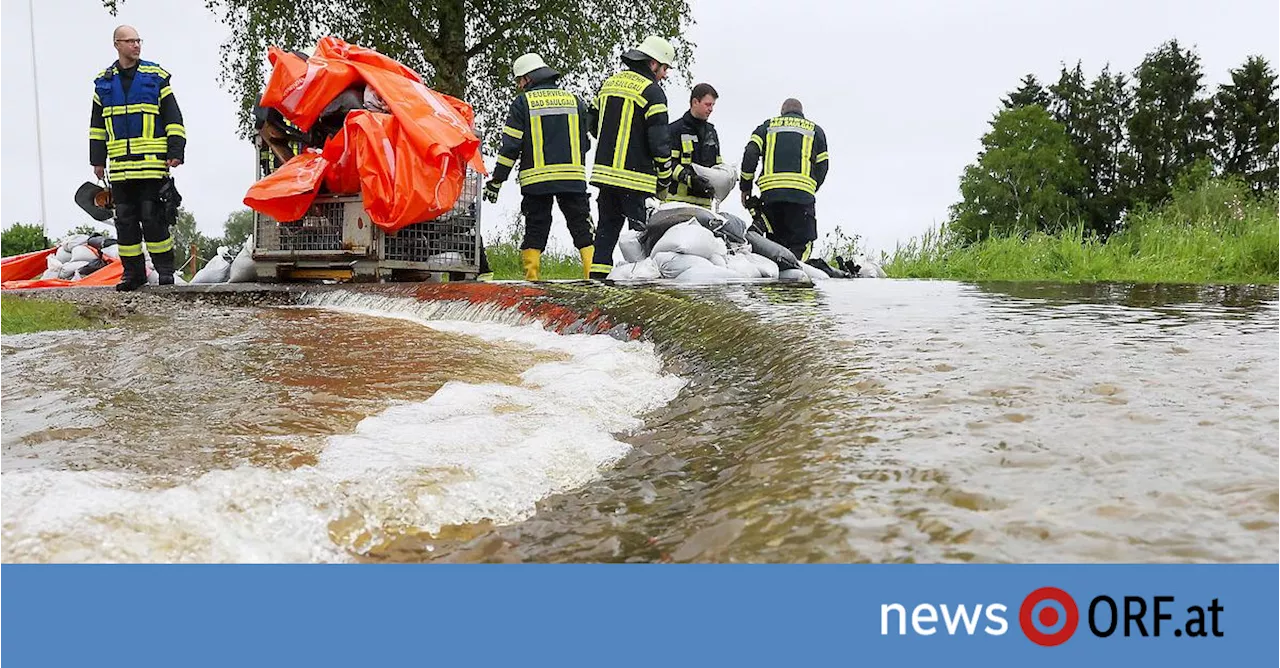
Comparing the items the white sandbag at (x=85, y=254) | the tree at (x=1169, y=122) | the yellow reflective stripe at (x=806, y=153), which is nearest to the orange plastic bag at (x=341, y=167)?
the yellow reflective stripe at (x=806, y=153)

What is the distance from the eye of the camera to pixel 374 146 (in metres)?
7.21

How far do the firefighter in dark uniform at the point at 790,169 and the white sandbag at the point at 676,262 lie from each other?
2.58 m

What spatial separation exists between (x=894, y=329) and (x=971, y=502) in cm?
188

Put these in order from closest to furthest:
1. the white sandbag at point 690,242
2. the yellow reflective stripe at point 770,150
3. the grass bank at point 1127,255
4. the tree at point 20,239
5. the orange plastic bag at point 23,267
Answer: the white sandbag at point 690,242 < the yellow reflective stripe at point 770,150 < the grass bank at point 1127,255 < the orange plastic bag at point 23,267 < the tree at point 20,239

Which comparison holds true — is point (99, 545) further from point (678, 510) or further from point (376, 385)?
point (376, 385)

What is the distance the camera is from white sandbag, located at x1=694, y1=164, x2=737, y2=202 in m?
9.30

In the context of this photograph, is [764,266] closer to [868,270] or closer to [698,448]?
[868,270]

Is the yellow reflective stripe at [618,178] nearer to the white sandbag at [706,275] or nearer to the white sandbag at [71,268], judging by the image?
the white sandbag at [706,275]

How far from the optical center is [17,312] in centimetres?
559

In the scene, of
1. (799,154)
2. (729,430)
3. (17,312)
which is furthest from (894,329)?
(799,154)

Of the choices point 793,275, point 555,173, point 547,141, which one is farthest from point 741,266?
point 547,141

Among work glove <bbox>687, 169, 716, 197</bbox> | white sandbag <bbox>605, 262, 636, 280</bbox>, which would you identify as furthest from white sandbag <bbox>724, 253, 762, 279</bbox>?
work glove <bbox>687, 169, 716, 197</bbox>

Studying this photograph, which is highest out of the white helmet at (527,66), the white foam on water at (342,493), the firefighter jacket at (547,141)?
the white helmet at (527,66)

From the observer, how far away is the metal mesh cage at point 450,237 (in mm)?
8039
